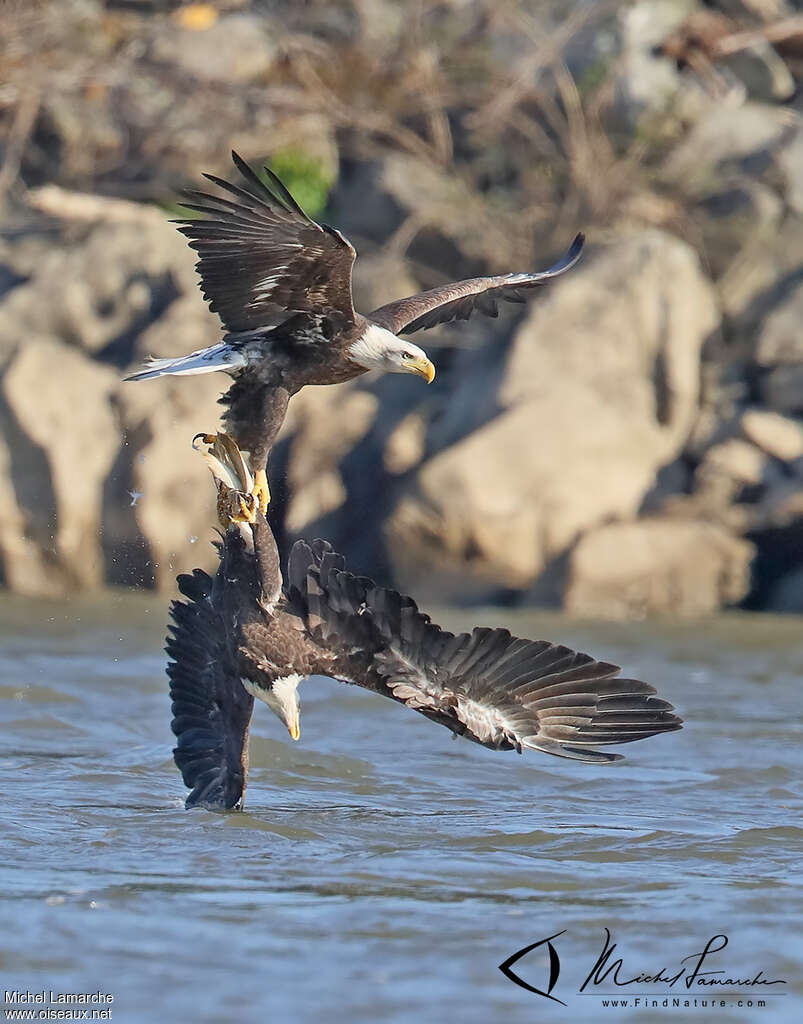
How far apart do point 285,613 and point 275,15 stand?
29.9 ft

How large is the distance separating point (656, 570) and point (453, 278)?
2.86m

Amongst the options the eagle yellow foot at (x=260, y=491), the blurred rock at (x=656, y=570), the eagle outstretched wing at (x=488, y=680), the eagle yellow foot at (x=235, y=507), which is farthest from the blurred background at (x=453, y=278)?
the eagle outstretched wing at (x=488, y=680)

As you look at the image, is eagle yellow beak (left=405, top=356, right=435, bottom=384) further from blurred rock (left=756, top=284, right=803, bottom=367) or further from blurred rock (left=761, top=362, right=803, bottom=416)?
blurred rock (left=756, top=284, right=803, bottom=367)

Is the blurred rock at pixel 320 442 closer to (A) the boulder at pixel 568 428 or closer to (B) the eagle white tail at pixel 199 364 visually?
(A) the boulder at pixel 568 428

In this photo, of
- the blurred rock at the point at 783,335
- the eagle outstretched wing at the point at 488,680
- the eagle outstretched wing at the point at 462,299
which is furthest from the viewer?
the blurred rock at the point at 783,335

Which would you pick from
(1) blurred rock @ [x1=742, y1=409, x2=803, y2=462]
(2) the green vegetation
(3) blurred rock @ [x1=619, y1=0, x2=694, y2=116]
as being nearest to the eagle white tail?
(1) blurred rock @ [x1=742, y1=409, x2=803, y2=462]

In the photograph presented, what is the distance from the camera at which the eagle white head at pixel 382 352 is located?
4797mm

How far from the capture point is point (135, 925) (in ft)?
12.4

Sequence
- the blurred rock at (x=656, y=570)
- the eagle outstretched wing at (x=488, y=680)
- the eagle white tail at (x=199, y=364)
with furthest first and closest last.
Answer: the blurred rock at (x=656, y=570) → the eagle white tail at (x=199, y=364) → the eagle outstretched wing at (x=488, y=680)

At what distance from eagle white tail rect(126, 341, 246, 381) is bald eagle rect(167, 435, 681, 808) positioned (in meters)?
0.25

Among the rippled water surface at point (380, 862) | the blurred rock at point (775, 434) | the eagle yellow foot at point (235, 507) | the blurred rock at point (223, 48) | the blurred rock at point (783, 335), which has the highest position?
the blurred rock at point (223, 48)

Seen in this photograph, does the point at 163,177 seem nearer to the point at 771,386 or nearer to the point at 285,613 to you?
the point at 771,386

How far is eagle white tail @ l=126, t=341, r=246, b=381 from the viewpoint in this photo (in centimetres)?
454

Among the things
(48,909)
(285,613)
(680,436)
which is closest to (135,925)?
(48,909)
